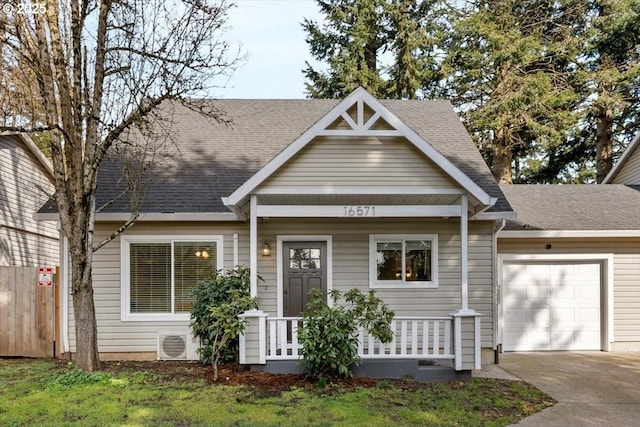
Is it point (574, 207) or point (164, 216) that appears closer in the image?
point (164, 216)

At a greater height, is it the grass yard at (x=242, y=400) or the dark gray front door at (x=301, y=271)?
the dark gray front door at (x=301, y=271)

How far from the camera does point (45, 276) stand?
28.5ft

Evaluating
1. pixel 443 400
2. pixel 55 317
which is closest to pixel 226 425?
pixel 443 400

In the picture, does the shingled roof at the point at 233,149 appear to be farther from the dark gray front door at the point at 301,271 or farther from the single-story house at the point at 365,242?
the dark gray front door at the point at 301,271

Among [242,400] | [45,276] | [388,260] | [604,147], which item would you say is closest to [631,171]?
[604,147]

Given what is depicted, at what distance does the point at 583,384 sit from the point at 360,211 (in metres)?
4.15

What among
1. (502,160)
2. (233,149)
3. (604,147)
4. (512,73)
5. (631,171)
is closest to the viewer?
(233,149)

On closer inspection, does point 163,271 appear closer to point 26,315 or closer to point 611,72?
point 26,315

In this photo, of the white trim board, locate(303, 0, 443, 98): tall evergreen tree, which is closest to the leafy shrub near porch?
the white trim board

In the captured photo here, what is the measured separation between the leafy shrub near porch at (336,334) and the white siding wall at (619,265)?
4.02 m

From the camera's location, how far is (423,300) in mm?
8602

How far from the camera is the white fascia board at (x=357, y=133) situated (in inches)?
276

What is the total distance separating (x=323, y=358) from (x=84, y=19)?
20.3 ft

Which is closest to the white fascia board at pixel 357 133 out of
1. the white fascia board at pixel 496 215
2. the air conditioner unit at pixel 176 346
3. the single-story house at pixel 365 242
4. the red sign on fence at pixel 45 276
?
the single-story house at pixel 365 242
